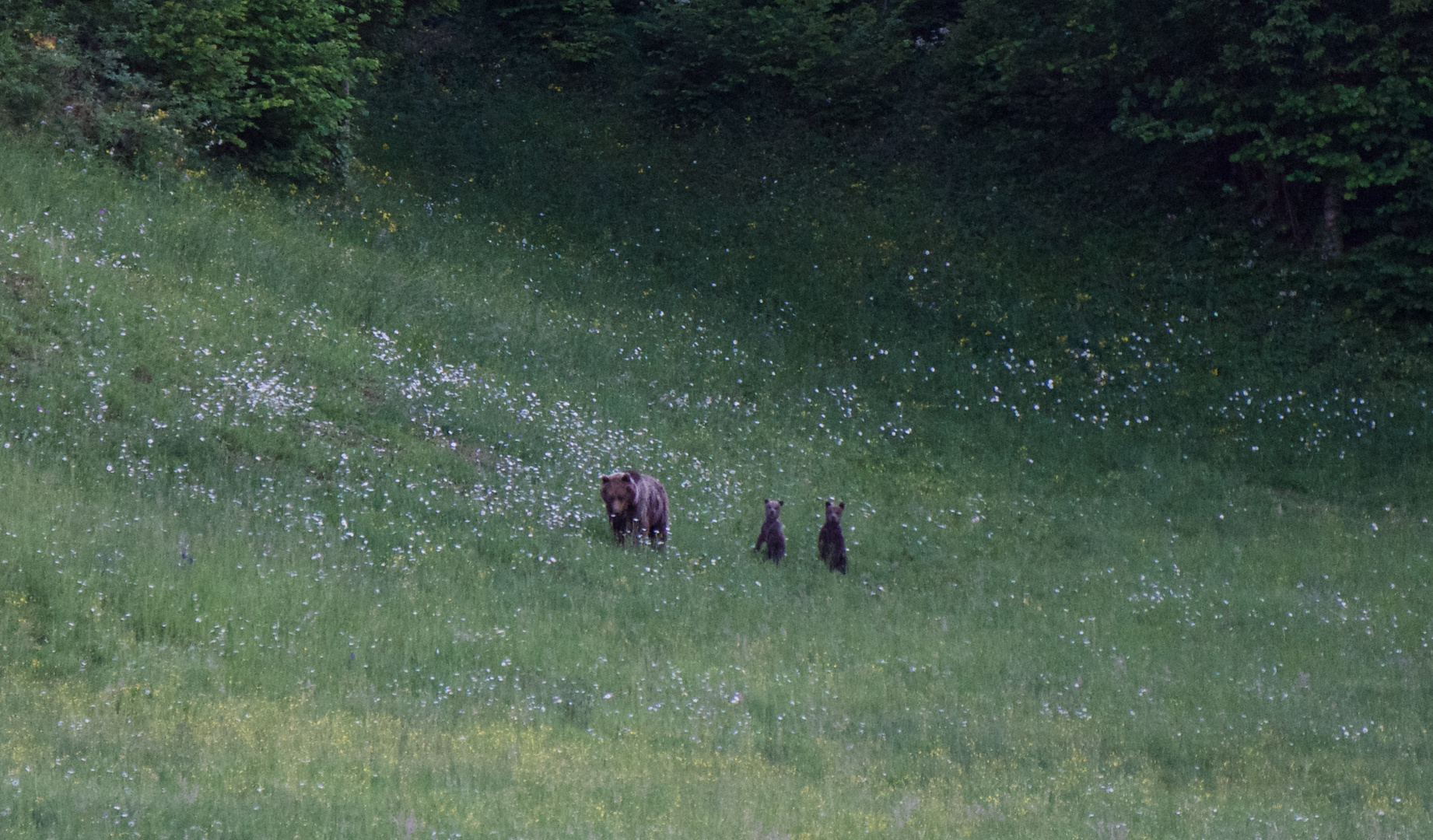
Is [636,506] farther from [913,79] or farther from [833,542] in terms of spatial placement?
[913,79]

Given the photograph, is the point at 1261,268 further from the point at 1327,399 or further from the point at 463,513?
the point at 463,513

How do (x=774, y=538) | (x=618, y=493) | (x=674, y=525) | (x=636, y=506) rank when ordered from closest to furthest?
(x=618, y=493), (x=636, y=506), (x=774, y=538), (x=674, y=525)

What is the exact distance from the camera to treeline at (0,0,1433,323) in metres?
23.1

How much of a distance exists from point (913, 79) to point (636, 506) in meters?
22.1

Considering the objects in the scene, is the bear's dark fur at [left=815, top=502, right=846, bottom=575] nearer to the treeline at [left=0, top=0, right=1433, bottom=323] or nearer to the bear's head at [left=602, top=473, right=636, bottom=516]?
the bear's head at [left=602, top=473, right=636, bottom=516]

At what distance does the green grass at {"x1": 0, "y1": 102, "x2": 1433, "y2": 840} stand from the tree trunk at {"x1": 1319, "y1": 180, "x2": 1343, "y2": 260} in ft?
6.02

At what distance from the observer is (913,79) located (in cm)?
3325

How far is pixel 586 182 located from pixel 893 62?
351 inches

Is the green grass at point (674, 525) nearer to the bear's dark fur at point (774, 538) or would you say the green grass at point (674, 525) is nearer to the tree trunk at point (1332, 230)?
the bear's dark fur at point (774, 538)

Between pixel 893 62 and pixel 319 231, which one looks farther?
pixel 893 62

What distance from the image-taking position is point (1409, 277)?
944 inches

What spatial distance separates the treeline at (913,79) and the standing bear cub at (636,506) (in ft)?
43.2

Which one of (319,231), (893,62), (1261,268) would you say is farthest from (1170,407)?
(319,231)

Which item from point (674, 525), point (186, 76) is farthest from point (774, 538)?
point (186, 76)
